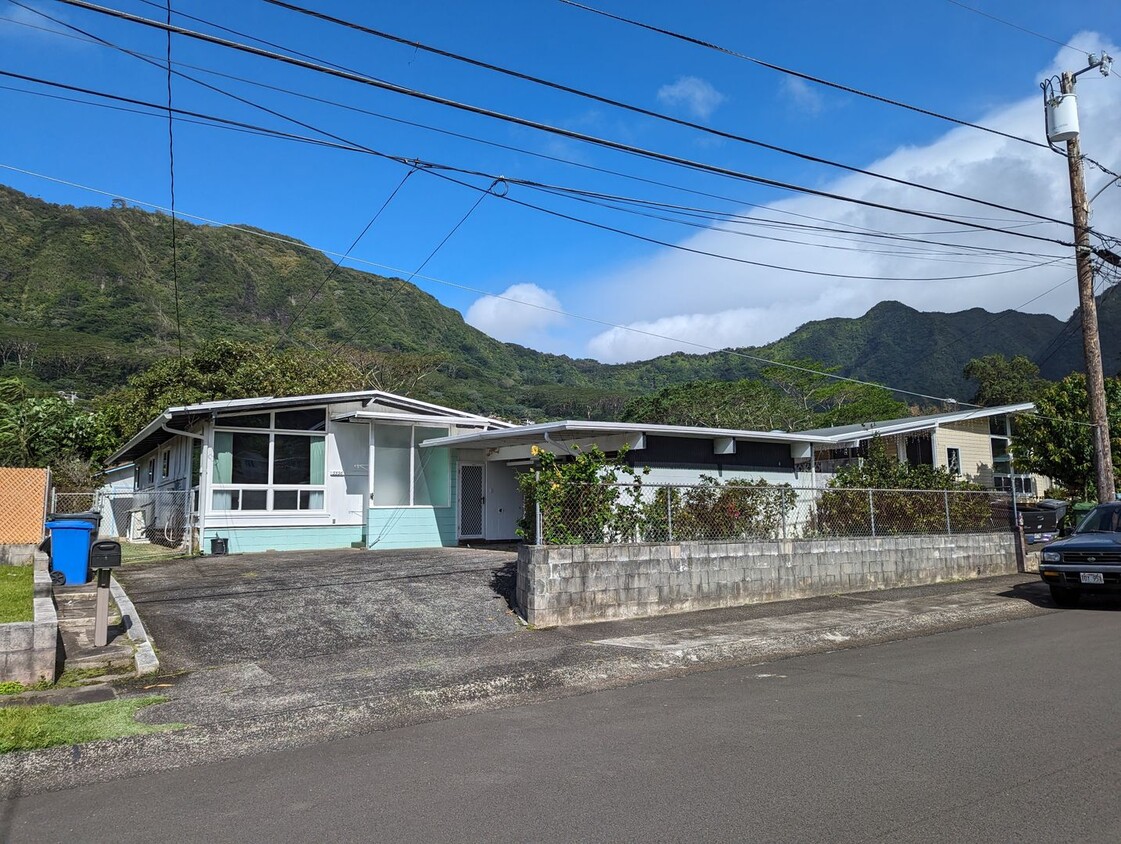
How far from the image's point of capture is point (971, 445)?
80.5 feet

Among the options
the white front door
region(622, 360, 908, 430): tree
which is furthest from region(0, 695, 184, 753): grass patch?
region(622, 360, 908, 430): tree

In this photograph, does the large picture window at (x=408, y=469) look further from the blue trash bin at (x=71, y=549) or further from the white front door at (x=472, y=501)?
the blue trash bin at (x=71, y=549)

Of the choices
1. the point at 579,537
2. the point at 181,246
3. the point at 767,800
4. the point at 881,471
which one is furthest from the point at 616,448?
the point at 181,246

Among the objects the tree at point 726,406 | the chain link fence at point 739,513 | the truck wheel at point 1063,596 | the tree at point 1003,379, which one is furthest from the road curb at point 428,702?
the tree at point 1003,379

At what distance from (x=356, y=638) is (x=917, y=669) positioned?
20.1ft

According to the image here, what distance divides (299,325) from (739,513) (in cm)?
7414

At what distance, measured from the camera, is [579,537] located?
1060 cm

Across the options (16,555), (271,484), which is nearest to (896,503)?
(271,484)

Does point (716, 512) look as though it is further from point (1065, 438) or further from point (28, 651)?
point (1065, 438)

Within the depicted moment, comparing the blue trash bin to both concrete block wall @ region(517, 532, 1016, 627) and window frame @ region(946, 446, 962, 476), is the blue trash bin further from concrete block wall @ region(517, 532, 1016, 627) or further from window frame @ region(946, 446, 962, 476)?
window frame @ region(946, 446, 962, 476)

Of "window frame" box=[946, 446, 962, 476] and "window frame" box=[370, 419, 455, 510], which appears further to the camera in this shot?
"window frame" box=[946, 446, 962, 476]

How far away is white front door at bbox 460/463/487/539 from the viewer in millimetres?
18422

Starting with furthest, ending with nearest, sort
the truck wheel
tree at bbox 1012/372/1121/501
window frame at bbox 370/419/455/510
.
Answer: tree at bbox 1012/372/1121/501, window frame at bbox 370/419/455/510, the truck wheel

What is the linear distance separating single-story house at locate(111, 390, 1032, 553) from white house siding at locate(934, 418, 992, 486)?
5.66 metres
